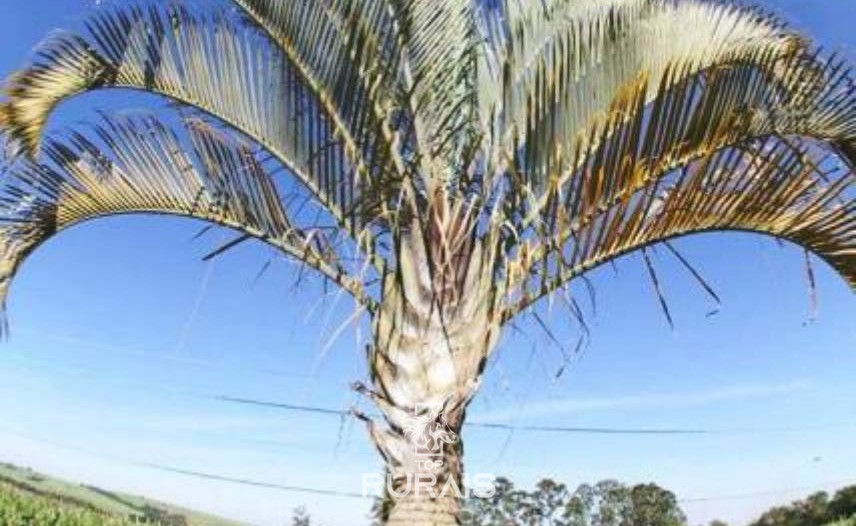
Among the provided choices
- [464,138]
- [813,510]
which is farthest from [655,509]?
[464,138]

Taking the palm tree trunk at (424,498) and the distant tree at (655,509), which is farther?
the distant tree at (655,509)

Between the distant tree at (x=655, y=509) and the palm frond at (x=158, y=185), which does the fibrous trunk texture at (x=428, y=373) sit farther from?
the distant tree at (x=655, y=509)

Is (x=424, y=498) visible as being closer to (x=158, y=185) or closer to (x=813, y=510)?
(x=158, y=185)

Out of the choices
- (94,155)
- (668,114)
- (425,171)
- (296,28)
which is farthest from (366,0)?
(94,155)

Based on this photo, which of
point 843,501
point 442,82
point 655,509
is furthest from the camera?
point 655,509

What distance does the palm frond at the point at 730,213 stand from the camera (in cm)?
441

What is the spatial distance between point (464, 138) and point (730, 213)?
1465 millimetres

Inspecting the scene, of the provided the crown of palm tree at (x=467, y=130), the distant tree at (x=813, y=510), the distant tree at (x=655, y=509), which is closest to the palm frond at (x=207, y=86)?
the crown of palm tree at (x=467, y=130)

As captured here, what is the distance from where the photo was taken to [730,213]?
4648mm

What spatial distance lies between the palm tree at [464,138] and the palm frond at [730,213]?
1cm

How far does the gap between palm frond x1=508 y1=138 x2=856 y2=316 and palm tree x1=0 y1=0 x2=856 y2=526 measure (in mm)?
11

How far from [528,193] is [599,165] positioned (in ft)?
1.19

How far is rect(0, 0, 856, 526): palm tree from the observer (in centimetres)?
446

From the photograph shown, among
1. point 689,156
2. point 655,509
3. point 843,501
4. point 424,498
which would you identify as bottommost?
point 424,498
